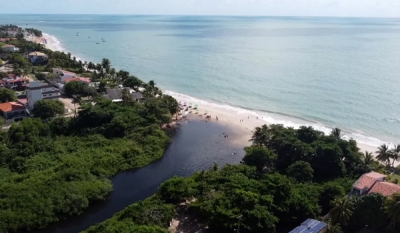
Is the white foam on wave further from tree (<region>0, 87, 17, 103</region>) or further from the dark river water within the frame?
tree (<region>0, 87, 17, 103</region>)

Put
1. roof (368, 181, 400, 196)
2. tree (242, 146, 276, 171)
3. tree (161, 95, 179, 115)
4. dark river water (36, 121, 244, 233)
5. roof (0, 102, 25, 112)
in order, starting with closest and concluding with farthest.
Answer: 1. roof (368, 181, 400, 196)
2. dark river water (36, 121, 244, 233)
3. tree (242, 146, 276, 171)
4. roof (0, 102, 25, 112)
5. tree (161, 95, 179, 115)

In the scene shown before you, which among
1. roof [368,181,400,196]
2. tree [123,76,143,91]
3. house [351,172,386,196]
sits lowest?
tree [123,76,143,91]

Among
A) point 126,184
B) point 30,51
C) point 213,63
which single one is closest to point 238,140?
point 126,184

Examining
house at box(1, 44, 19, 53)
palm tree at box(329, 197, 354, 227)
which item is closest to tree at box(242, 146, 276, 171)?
palm tree at box(329, 197, 354, 227)

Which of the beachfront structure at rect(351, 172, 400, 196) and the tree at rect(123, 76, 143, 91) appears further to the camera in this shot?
the tree at rect(123, 76, 143, 91)

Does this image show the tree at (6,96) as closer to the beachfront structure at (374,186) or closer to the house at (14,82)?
the house at (14,82)

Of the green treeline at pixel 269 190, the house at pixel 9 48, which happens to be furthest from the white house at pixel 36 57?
the green treeline at pixel 269 190
